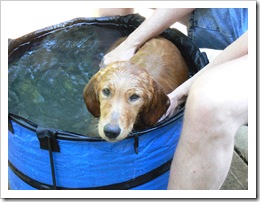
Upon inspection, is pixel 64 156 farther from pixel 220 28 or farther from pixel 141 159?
pixel 220 28

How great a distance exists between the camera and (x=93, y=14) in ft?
14.9

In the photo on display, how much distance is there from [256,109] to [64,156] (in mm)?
1056

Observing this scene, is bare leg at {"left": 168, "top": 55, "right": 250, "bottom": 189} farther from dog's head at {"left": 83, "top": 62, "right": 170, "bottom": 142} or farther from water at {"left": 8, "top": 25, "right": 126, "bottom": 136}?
water at {"left": 8, "top": 25, "right": 126, "bottom": 136}

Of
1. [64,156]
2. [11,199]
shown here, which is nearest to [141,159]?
[64,156]

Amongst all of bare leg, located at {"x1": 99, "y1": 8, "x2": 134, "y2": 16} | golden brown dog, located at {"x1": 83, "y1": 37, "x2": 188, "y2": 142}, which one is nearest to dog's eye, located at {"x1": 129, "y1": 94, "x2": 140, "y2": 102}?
golden brown dog, located at {"x1": 83, "y1": 37, "x2": 188, "y2": 142}

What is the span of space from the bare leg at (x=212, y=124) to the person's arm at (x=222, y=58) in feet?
1.01

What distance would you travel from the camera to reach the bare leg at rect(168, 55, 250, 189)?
1.70 m

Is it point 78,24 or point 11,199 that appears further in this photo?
point 78,24

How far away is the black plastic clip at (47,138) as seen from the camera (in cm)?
204

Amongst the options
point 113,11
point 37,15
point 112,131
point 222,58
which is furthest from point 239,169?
point 37,15

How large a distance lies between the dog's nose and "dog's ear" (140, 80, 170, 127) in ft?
1.26

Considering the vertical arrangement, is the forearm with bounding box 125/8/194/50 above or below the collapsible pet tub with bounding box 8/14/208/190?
above

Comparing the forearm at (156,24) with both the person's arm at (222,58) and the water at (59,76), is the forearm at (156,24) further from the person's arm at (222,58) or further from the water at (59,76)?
the person's arm at (222,58)

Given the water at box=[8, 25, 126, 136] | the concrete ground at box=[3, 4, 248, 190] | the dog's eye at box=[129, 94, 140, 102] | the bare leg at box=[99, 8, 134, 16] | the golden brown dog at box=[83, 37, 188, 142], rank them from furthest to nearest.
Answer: the concrete ground at box=[3, 4, 248, 190] → the bare leg at box=[99, 8, 134, 16] → the water at box=[8, 25, 126, 136] → the dog's eye at box=[129, 94, 140, 102] → the golden brown dog at box=[83, 37, 188, 142]
